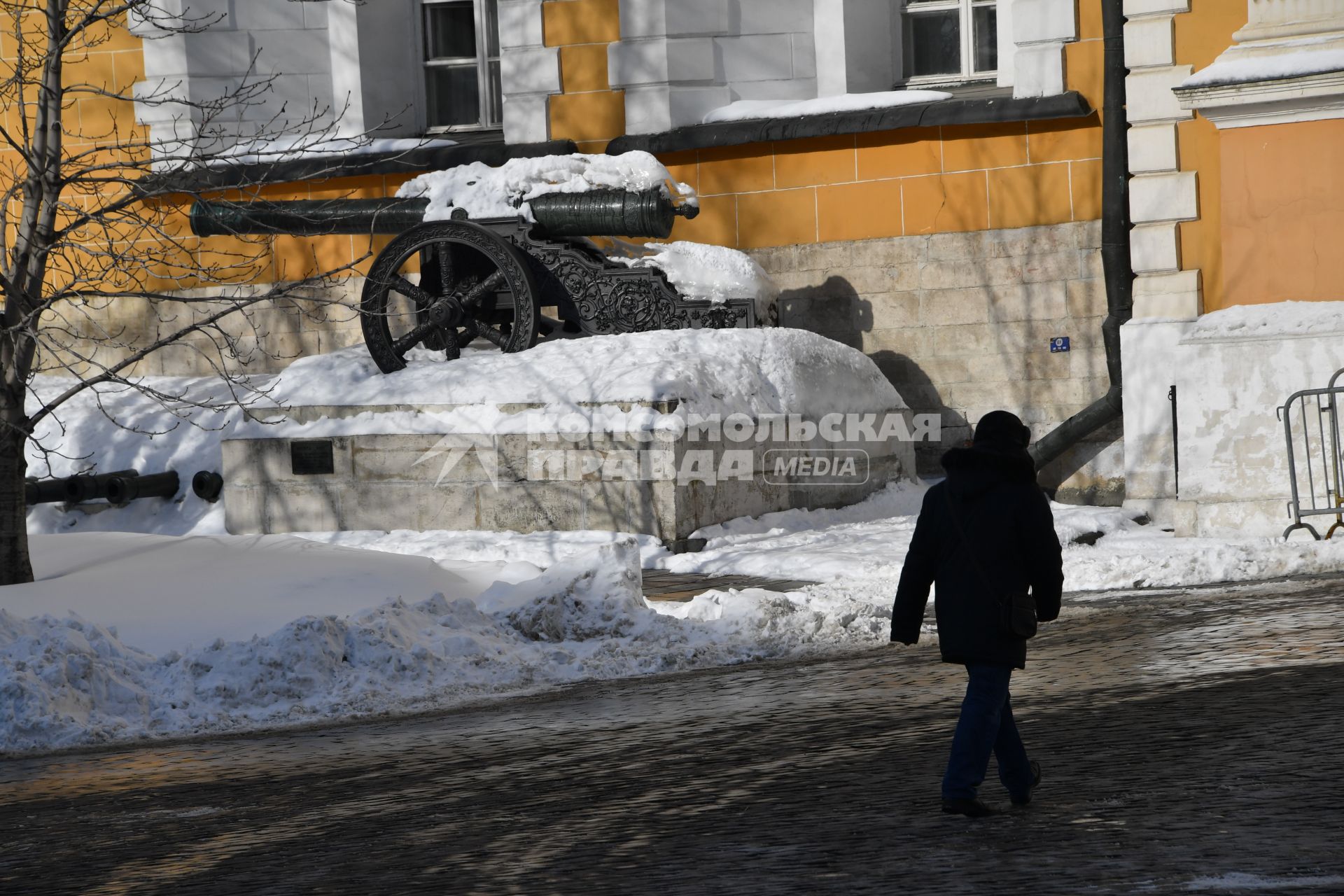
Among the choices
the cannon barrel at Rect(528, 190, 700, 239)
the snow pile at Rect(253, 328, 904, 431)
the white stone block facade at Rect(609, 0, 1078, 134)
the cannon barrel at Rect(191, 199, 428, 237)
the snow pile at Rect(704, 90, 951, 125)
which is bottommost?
the snow pile at Rect(253, 328, 904, 431)

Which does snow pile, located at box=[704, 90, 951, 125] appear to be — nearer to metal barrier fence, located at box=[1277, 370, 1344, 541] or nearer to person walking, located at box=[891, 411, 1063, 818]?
metal barrier fence, located at box=[1277, 370, 1344, 541]

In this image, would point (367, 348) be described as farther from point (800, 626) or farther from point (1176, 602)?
point (1176, 602)

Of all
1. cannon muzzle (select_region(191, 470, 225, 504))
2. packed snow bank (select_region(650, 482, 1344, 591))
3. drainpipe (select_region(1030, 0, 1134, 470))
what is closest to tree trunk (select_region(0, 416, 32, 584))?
packed snow bank (select_region(650, 482, 1344, 591))

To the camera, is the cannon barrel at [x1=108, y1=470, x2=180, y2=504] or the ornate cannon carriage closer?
the ornate cannon carriage

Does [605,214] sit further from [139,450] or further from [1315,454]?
[1315,454]

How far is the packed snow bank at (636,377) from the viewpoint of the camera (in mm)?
12852

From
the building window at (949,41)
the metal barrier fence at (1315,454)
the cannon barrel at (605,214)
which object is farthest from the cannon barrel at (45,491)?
the metal barrier fence at (1315,454)

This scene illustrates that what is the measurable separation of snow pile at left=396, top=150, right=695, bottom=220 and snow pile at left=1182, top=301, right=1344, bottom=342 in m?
4.62

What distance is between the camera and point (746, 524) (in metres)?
12.9

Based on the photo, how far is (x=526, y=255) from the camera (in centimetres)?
1412

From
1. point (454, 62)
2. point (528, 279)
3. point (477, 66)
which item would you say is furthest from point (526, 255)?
point (454, 62)

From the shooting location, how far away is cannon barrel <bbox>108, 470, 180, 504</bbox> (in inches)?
604

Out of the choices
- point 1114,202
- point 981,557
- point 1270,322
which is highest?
point 1114,202

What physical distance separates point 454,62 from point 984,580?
15.5m
